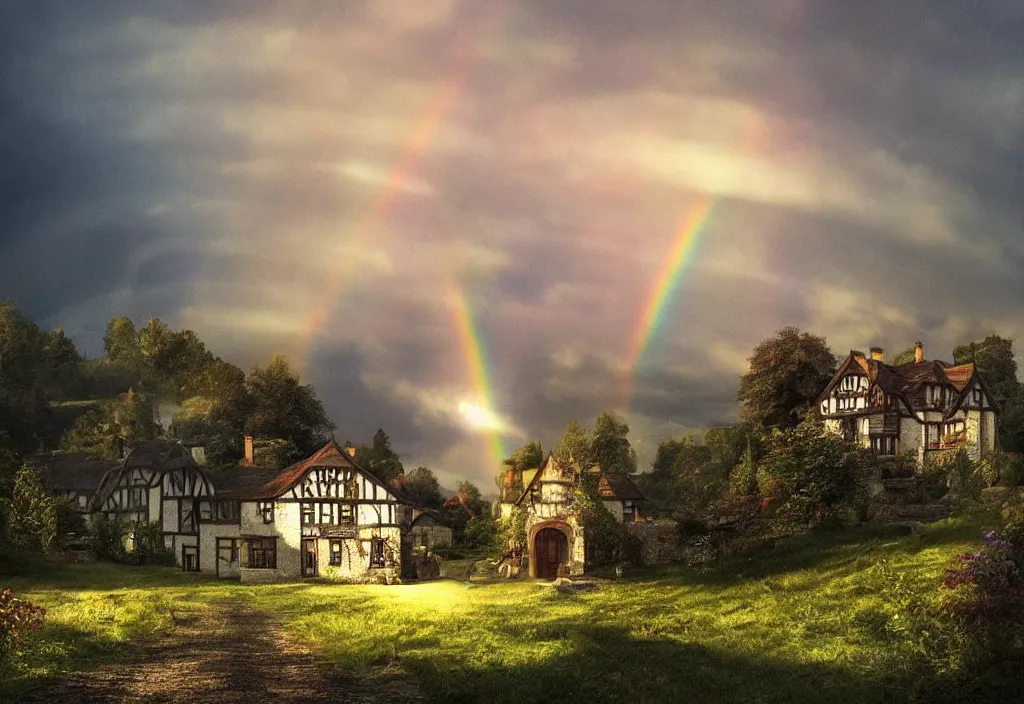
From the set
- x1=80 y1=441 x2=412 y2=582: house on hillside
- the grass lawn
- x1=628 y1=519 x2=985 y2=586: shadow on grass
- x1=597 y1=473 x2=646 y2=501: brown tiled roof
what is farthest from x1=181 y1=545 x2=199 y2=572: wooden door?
x1=628 y1=519 x2=985 y2=586: shadow on grass

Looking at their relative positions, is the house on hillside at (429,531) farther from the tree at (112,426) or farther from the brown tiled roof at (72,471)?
the tree at (112,426)

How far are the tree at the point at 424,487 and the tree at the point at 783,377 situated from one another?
34.0 m

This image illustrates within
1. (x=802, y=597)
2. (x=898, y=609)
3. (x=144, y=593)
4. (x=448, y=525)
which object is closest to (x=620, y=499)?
(x=448, y=525)

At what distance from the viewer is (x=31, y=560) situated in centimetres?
5247

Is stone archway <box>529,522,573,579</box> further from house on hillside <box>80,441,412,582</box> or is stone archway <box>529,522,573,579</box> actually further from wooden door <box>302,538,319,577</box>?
wooden door <box>302,538,319,577</box>

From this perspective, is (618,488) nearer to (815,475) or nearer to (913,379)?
(913,379)

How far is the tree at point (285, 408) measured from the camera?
360ft

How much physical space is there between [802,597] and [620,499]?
42662 mm

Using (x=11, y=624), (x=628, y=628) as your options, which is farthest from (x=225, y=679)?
(x=628, y=628)

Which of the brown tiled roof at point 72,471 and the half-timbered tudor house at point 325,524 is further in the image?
the brown tiled roof at point 72,471

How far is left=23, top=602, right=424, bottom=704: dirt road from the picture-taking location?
1936cm

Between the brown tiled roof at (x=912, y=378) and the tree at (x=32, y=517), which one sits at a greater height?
the brown tiled roof at (x=912, y=378)

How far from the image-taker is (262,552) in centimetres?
5741

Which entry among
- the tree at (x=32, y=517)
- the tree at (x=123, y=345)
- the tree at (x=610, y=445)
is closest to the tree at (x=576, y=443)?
the tree at (x=610, y=445)
